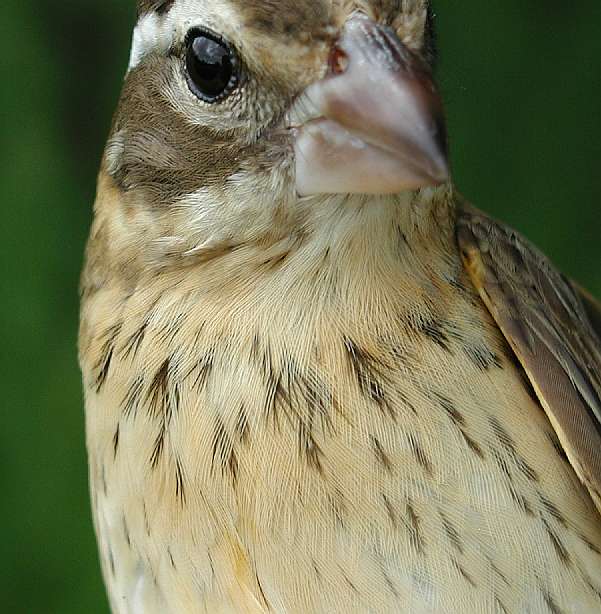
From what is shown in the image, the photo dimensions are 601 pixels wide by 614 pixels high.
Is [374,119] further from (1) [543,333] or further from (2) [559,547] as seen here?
(2) [559,547]

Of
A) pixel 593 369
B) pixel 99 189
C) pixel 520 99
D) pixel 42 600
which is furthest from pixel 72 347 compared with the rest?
pixel 593 369

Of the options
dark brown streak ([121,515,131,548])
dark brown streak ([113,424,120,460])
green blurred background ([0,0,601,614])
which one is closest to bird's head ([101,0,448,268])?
dark brown streak ([113,424,120,460])

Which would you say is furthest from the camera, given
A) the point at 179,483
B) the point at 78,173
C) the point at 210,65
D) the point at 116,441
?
the point at 78,173

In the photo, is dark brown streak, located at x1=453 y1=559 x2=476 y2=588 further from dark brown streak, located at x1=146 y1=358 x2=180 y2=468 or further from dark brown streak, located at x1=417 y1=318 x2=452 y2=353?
dark brown streak, located at x1=146 y1=358 x2=180 y2=468

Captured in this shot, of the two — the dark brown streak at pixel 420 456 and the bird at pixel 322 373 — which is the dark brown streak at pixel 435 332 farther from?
the dark brown streak at pixel 420 456

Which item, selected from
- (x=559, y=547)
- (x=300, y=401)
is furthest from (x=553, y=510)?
(x=300, y=401)

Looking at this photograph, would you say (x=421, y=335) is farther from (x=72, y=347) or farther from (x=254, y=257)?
(x=72, y=347)

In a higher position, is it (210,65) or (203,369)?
(210,65)

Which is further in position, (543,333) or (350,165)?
(543,333)
